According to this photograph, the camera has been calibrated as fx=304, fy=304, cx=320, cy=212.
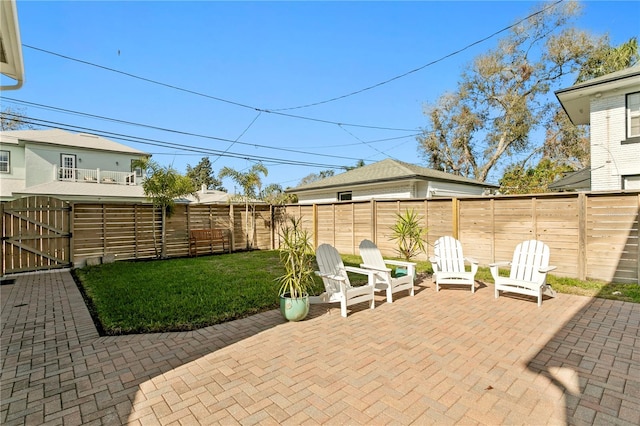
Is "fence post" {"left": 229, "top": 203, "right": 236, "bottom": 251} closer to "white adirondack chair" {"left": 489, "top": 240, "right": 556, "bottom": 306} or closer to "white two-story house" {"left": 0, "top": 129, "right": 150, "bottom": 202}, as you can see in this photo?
"white two-story house" {"left": 0, "top": 129, "right": 150, "bottom": 202}

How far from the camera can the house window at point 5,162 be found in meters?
17.7

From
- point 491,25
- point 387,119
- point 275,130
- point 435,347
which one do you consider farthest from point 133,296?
point 387,119

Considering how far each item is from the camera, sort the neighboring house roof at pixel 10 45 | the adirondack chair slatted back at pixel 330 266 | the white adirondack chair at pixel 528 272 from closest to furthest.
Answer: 1. the neighboring house roof at pixel 10 45
2. the adirondack chair slatted back at pixel 330 266
3. the white adirondack chair at pixel 528 272

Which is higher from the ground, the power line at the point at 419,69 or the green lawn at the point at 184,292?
the power line at the point at 419,69

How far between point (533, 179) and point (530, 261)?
1486 cm

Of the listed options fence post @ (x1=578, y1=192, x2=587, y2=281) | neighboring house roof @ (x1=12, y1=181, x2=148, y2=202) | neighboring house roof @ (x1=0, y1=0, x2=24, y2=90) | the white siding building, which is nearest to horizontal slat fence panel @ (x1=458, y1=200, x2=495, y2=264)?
fence post @ (x1=578, y1=192, x2=587, y2=281)

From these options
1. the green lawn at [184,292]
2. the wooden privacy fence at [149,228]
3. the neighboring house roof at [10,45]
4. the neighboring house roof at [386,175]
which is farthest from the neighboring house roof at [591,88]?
the neighboring house roof at [10,45]

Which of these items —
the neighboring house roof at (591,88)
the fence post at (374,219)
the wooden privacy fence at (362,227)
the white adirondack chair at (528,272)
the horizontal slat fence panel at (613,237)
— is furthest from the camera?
the fence post at (374,219)

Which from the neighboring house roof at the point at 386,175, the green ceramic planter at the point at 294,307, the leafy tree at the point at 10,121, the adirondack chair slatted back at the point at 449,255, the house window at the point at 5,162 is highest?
the leafy tree at the point at 10,121

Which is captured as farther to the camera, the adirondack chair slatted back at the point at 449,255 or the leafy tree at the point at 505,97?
the leafy tree at the point at 505,97

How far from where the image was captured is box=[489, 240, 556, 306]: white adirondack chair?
5.38 m

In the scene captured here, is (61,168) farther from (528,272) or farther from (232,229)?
(528,272)

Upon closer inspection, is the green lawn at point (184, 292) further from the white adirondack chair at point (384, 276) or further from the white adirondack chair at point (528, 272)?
the white adirondack chair at point (384, 276)

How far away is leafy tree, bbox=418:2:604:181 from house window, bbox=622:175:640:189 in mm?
14580
